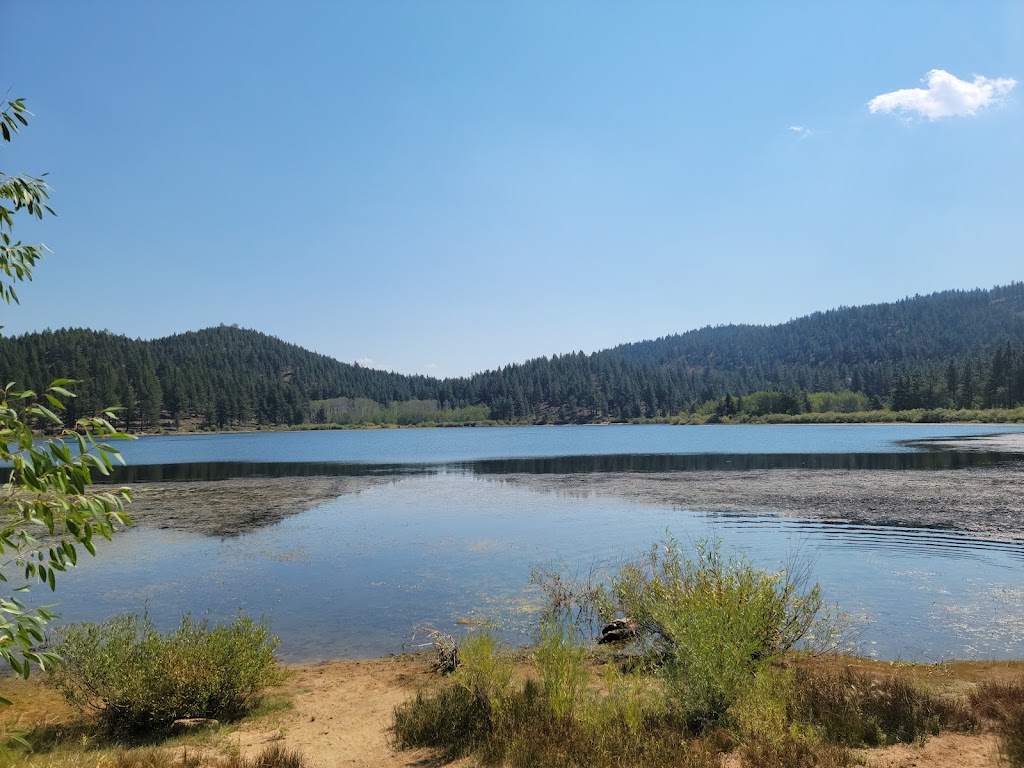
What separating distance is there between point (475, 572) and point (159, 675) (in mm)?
12396

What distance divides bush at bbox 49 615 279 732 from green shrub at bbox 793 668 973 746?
8.60 metres

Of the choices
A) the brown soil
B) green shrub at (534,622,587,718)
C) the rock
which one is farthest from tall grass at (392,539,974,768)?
the rock

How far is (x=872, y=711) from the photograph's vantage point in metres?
9.10

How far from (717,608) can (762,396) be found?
18718 cm

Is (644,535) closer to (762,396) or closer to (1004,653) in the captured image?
(1004,653)

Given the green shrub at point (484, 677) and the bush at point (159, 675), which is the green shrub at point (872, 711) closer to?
the green shrub at point (484, 677)

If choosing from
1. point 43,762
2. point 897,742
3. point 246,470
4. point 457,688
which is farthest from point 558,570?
point 246,470

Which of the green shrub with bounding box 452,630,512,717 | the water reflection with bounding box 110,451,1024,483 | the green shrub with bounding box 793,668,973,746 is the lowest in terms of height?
the water reflection with bounding box 110,451,1024,483

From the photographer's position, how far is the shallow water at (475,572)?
1537 centimetres

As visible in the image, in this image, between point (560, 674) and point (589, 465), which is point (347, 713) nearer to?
point (560, 674)

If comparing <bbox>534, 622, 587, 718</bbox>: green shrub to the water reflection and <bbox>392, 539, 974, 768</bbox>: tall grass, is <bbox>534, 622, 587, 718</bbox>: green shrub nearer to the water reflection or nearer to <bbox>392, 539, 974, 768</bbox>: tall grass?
<bbox>392, 539, 974, 768</bbox>: tall grass

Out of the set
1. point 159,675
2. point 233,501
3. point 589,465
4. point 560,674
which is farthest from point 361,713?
point 589,465

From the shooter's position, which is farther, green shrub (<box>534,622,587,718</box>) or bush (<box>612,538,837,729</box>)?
bush (<box>612,538,837,729</box>)

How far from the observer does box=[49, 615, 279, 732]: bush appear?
970 centimetres
